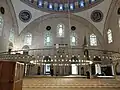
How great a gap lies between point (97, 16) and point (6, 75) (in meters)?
17.3

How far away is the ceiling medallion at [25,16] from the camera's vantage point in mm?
17812

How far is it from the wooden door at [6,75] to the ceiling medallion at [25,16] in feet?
52.8

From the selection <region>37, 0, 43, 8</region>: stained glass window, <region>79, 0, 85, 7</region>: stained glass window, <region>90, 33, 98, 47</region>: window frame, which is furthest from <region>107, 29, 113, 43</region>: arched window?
<region>37, 0, 43, 8</region>: stained glass window

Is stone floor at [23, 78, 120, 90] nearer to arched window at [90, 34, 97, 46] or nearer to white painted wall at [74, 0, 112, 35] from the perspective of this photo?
arched window at [90, 34, 97, 46]

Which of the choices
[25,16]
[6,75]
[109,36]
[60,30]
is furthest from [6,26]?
[109,36]

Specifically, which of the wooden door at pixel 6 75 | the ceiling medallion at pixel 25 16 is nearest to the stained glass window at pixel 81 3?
the ceiling medallion at pixel 25 16

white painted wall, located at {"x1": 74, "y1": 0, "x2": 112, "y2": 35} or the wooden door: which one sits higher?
white painted wall, located at {"x1": 74, "y1": 0, "x2": 112, "y2": 35}

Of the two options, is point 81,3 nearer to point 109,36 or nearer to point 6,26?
point 109,36

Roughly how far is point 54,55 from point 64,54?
153cm

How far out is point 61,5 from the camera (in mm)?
19391

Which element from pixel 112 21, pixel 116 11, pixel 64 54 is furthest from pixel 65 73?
pixel 116 11

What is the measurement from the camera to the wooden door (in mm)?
3078

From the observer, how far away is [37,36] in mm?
18891

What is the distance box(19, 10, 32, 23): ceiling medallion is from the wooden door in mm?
16081
